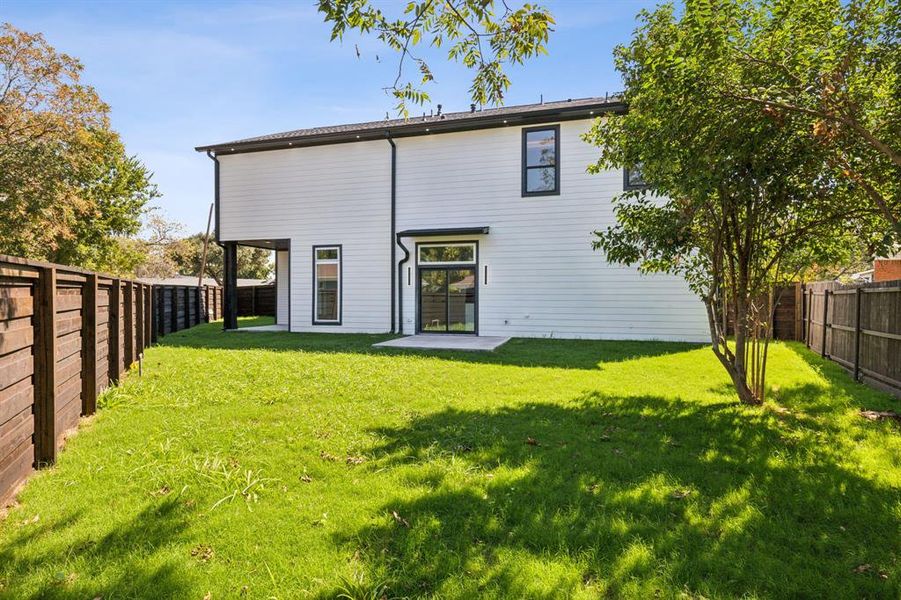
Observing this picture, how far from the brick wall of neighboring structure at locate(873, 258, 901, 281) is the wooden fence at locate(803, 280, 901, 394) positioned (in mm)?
5941

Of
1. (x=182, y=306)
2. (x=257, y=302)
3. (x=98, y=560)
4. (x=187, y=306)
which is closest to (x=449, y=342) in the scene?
(x=98, y=560)

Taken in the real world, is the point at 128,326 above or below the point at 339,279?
below

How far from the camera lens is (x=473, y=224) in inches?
483

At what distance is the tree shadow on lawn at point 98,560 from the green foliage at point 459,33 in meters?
3.02

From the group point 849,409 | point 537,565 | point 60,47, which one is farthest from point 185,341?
point 849,409

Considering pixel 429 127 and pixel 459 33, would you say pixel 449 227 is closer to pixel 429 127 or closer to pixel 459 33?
pixel 429 127

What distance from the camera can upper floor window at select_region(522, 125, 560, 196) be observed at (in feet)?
38.3

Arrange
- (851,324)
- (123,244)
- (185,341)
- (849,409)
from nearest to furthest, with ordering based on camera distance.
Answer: (849,409)
(851,324)
(185,341)
(123,244)

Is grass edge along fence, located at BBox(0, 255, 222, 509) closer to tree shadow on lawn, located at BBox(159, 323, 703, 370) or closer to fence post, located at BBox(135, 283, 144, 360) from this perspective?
fence post, located at BBox(135, 283, 144, 360)

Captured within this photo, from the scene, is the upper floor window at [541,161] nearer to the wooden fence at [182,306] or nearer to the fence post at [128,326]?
the fence post at [128,326]

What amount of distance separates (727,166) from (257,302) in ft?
70.0

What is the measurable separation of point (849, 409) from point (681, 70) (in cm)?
400

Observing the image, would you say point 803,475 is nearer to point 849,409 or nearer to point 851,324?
point 849,409

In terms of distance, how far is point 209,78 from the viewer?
798 centimetres
